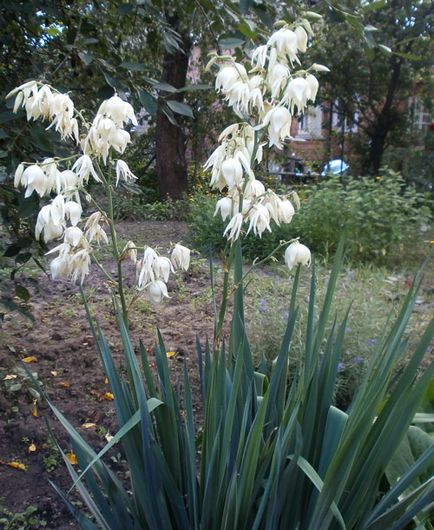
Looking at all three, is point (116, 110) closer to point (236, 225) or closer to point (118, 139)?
point (118, 139)

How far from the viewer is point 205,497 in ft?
5.69

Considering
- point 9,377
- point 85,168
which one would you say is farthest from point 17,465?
point 85,168

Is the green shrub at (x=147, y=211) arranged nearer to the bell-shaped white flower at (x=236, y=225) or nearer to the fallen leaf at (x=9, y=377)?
the fallen leaf at (x=9, y=377)

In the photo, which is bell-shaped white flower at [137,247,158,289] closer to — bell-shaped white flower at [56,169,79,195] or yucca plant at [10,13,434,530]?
yucca plant at [10,13,434,530]

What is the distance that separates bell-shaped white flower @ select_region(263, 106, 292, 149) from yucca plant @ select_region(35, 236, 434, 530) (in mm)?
382

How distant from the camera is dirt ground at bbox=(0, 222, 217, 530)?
2.82m

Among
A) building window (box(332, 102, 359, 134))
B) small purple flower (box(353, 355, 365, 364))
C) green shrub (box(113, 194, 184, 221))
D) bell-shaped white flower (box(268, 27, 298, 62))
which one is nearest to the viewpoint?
bell-shaped white flower (box(268, 27, 298, 62))

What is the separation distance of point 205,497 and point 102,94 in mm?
1763

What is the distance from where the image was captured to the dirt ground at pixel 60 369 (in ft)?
9.26

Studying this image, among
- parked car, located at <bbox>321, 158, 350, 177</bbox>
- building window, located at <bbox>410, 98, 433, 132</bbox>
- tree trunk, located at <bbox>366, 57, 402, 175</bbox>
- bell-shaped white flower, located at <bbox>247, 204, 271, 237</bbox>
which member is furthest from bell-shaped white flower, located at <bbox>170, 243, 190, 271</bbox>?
building window, located at <bbox>410, 98, 433, 132</bbox>

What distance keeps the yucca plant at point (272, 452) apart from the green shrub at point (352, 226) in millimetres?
4980

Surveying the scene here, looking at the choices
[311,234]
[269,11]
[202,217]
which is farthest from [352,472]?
[202,217]

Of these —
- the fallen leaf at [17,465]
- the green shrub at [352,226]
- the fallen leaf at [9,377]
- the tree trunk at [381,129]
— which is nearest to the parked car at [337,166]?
the tree trunk at [381,129]

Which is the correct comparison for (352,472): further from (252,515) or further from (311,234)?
(311,234)
